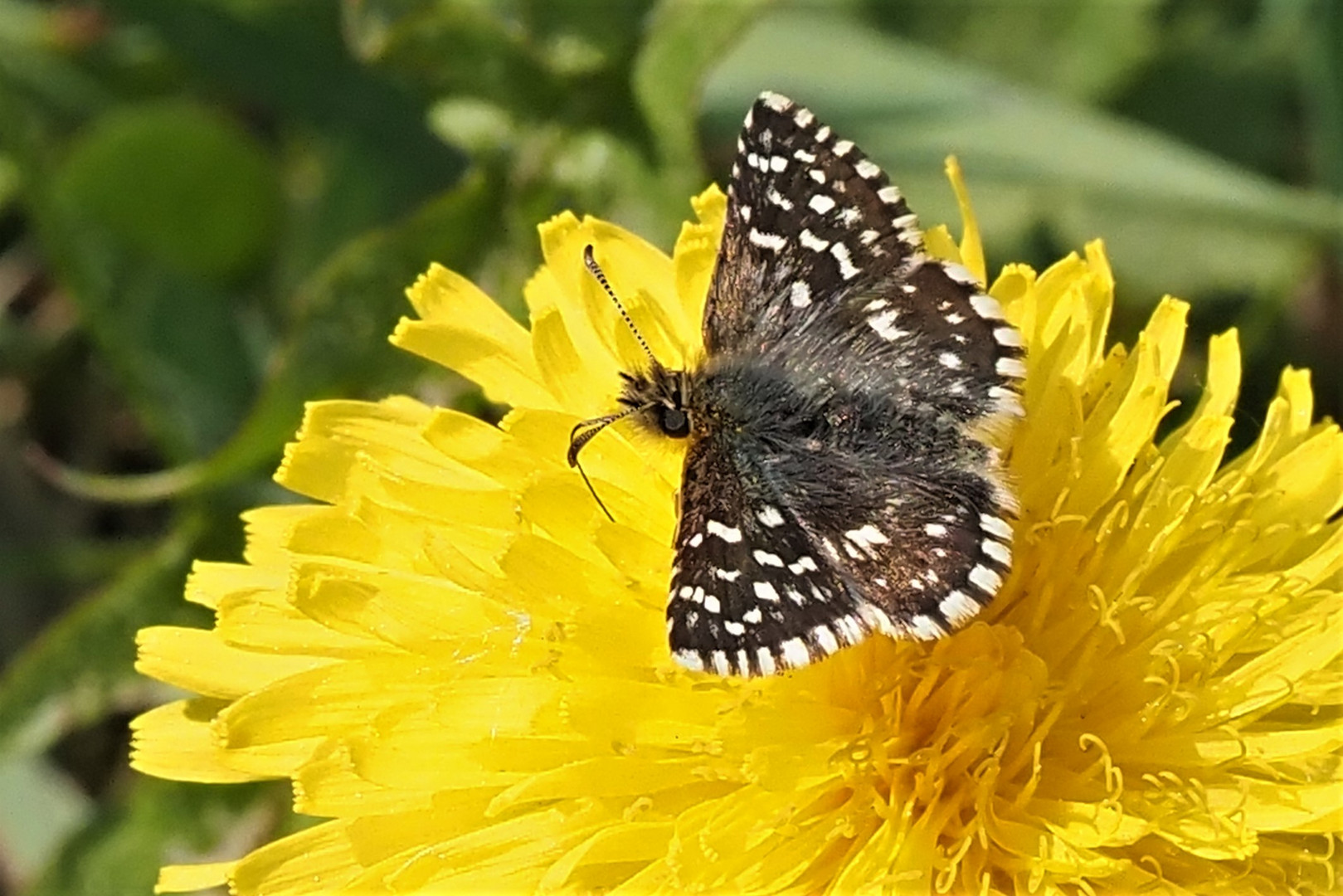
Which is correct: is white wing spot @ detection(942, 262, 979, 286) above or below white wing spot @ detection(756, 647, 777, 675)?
above

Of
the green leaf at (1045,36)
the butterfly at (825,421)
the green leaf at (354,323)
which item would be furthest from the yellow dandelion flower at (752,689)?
the green leaf at (1045,36)

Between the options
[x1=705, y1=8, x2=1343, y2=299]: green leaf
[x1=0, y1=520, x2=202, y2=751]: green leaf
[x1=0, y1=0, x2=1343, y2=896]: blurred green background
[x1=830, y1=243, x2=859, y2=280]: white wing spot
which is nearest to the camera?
[x1=830, y1=243, x2=859, y2=280]: white wing spot

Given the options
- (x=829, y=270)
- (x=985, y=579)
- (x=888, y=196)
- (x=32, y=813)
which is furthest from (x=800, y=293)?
(x=32, y=813)

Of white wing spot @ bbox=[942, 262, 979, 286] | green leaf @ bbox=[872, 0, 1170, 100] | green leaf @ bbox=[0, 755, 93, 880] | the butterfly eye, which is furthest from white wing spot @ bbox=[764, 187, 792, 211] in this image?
green leaf @ bbox=[0, 755, 93, 880]

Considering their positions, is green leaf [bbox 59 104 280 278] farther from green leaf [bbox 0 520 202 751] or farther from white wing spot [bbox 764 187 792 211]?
white wing spot [bbox 764 187 792 211]

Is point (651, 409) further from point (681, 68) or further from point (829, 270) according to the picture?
point (681, 68)

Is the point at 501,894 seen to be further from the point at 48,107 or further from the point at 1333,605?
the point at 48,107
